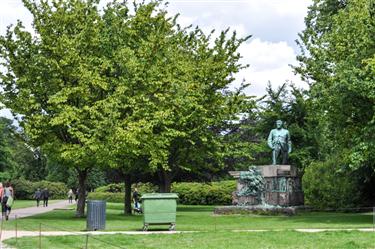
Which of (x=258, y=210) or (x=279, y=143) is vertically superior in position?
(x=279, y=143)

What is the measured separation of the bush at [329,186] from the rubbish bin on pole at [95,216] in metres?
16.5

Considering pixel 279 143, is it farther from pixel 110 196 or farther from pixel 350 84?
pixel 110 196

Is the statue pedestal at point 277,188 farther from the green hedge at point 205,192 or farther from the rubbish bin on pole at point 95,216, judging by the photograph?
the green hedge at point 205,192

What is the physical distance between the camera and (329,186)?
109ft

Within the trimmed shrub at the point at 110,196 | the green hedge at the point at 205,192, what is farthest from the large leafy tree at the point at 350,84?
the trimmed shrub at the point at 110,196

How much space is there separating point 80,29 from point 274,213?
12662 millimetres

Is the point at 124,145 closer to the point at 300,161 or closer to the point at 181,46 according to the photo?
the point at 181,46

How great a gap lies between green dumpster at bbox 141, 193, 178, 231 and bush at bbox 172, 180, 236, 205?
3002 cm

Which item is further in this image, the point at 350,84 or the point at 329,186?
the point at 329,186

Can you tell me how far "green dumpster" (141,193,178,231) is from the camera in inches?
737

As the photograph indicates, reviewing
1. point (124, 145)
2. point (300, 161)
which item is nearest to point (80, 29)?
point (124, 145)

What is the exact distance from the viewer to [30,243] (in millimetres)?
15109

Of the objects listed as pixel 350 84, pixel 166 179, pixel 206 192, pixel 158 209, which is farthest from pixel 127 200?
pixel 206 192

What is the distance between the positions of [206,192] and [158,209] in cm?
3275
